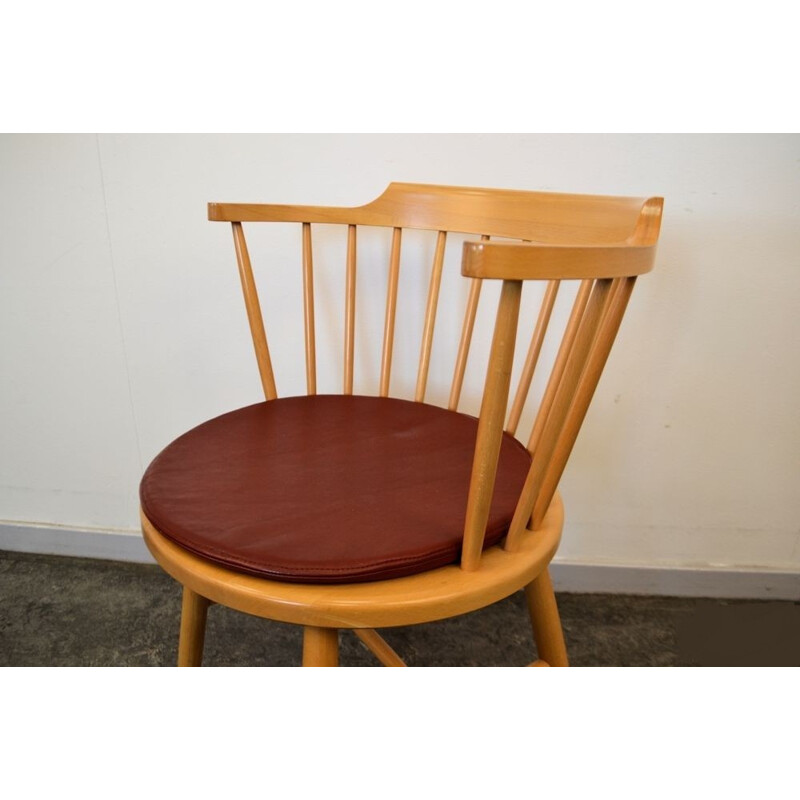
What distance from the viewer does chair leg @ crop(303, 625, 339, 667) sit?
57 centimetres

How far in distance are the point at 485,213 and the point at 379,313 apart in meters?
0.33

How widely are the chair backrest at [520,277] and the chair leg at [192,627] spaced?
0.29 metres

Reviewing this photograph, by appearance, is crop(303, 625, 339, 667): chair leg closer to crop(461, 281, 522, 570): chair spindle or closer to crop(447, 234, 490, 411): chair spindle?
crop(461, 281, 522, 570): chair spindle

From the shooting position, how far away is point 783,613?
1189mm

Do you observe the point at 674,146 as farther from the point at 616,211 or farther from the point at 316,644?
the point at 316,644

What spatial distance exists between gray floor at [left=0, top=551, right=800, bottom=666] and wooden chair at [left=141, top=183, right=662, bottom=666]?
306 millimetres

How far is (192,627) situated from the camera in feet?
2.54

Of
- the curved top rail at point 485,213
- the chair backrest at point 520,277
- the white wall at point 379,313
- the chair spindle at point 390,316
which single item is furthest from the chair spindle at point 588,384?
the white wall at point 379,313

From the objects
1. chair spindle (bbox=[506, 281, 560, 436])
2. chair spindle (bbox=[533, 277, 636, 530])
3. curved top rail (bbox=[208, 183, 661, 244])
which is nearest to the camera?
chair spindle (bbox=[533, 277, 636, 530])

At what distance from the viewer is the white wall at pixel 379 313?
3.29ft

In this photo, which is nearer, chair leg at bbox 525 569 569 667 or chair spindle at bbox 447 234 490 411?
chair leg at bbox 525 569 569 667

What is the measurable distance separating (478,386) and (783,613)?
0.71m

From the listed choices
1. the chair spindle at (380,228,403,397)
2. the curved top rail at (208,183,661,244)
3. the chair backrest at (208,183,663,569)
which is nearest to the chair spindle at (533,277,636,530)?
the chair backrest at (208,183,663,569)

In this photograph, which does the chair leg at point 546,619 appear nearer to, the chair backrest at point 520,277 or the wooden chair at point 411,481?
the wooden chair at point 411,481
